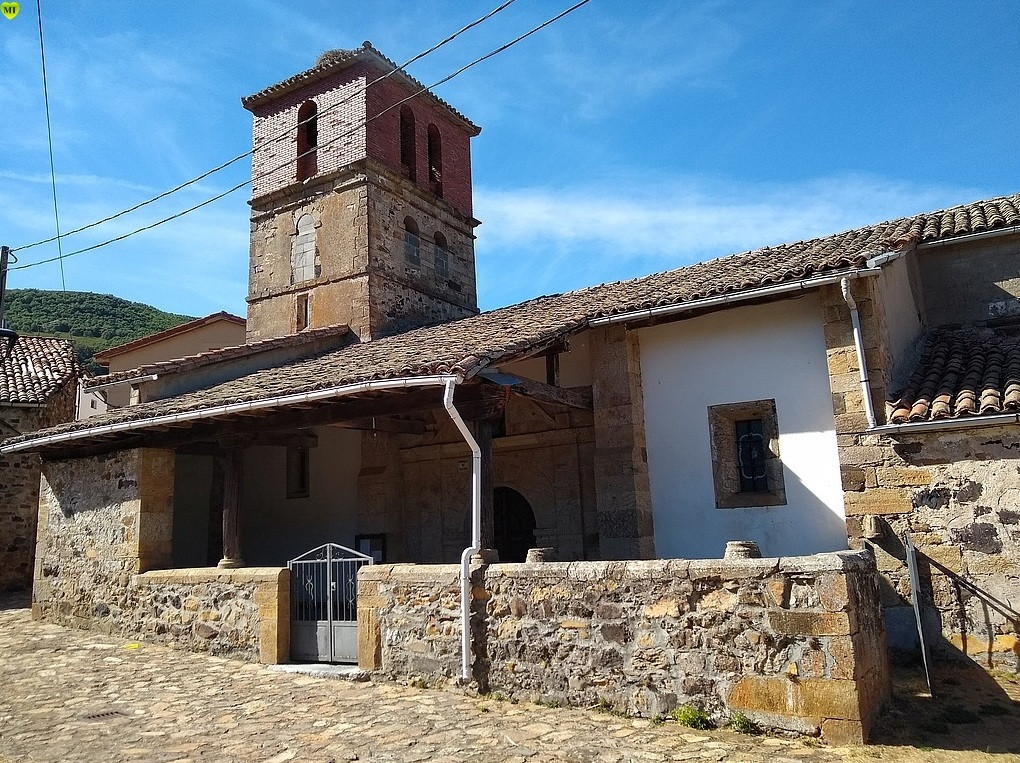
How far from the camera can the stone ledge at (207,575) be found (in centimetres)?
786

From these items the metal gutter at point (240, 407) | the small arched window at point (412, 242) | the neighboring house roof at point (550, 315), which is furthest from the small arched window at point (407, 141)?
the metal gutter at point (240, 407)

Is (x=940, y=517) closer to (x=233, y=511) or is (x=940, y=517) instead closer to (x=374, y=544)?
(x=374, y=544)

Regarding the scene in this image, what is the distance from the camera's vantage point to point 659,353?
29.5ft

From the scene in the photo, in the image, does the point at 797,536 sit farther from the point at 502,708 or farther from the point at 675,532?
the point at 502,708

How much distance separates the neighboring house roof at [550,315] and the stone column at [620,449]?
54 centimetres

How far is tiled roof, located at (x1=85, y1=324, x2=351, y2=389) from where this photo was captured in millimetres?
10414

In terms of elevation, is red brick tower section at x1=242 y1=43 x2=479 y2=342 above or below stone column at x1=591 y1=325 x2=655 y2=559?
above

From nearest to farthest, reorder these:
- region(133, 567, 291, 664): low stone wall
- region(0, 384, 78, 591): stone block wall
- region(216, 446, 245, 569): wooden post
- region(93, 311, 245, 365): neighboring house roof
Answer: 1. region(133, 567, 291, 664): low stone wall
2. region(216, 446, 245, 569): wooden post
3. region(0, 384, 78, 591): stone block wall
4. region(93, 311, 245, 365): neighboring house roof

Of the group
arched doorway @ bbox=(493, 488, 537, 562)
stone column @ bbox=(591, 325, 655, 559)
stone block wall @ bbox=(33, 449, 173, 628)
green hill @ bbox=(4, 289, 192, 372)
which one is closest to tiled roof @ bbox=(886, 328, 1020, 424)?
stone column @ bbox=(591, 325, 655, 559)

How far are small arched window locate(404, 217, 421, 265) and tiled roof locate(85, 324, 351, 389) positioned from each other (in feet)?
7.40

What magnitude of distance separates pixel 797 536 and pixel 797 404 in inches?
51.6

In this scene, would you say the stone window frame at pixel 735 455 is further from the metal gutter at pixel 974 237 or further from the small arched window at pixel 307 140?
the small arched window at pixel 307 140

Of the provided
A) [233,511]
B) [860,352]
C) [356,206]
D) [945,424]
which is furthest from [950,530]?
[356,206]

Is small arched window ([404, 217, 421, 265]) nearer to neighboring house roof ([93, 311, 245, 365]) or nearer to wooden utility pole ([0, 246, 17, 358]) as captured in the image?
neighboring house roof ([93, 311, 245, 365])
